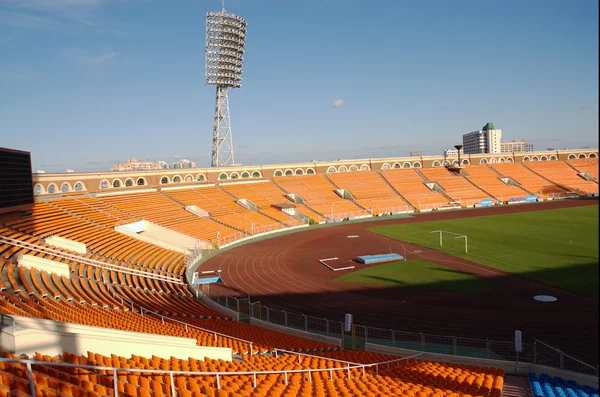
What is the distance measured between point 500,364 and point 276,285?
14393mm

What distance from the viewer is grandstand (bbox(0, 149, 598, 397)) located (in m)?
7.67

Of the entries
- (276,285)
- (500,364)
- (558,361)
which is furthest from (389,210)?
(558,361)

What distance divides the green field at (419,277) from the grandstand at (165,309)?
342 inches

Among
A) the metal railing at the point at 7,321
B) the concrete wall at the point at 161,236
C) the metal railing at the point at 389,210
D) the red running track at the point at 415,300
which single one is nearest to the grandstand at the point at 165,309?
the metal railing at the point at 7,321

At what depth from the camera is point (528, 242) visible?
35.0m

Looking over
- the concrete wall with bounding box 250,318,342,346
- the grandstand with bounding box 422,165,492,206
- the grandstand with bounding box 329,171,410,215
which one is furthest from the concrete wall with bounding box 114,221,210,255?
the grandstand with bounding box 422,165,492,206

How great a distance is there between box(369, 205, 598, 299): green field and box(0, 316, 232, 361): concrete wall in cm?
1629

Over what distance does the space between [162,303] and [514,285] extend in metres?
19.0

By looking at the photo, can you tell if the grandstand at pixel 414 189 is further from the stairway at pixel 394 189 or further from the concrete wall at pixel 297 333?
the concrete wall at pixel 297 333

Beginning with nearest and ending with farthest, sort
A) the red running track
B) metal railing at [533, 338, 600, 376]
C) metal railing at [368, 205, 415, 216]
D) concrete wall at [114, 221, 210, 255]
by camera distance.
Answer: metal railing at [533, 338, 600, 376] → the red running track → concrete wall at [114, 221, 210, 255] → metal railing at [368, 205, 415, 216]

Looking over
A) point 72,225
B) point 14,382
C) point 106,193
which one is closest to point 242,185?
point 106,193

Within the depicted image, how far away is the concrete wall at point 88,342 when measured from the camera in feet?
26.7

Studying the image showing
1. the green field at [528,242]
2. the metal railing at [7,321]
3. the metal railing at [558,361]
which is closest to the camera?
the metal railing at [7,321]

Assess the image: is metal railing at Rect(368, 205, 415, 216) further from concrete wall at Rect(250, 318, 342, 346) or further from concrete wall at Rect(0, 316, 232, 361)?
concrete wall at Rect(0, 316, 232, 361)
